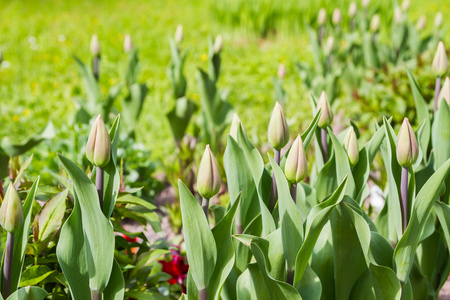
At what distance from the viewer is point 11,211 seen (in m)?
1.01

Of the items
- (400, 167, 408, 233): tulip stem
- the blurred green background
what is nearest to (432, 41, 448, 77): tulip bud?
(400, 167, 408, 233): tulip stem

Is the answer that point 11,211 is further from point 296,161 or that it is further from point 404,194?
point 404,194

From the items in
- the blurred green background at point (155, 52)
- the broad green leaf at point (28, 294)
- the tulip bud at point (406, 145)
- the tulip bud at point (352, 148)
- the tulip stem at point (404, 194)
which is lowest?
the blurred green background at point (155, 52)

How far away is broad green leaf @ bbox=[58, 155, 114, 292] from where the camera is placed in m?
1.10

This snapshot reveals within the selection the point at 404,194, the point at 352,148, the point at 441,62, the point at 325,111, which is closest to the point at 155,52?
the point at 441,62

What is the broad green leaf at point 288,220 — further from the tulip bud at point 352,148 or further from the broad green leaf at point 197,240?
the tulip bud at point 352,148

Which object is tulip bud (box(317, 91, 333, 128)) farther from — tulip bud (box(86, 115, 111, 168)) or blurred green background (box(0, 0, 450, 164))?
blurred green background (box(0, 0, 450, 164))

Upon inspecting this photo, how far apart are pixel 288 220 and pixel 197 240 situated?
21 cm

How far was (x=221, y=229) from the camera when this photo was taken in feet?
3.81

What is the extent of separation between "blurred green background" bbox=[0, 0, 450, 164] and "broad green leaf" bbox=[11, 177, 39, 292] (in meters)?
2.12

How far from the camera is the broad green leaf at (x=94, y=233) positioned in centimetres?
110

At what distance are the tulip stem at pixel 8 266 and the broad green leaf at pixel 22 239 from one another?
0.09 ft

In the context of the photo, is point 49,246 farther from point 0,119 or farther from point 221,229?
point 0,119

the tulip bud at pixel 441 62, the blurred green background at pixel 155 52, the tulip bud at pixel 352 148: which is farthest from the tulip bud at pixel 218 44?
the tulip bud at pixel 352 148
